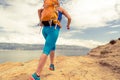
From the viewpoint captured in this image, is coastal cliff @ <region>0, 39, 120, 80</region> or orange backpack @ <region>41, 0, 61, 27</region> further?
coastal cliff @ <region>0, 39, 120, 80</region>

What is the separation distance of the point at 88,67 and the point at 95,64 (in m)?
1.03

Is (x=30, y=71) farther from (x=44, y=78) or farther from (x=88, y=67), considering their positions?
(x=88, y=67)

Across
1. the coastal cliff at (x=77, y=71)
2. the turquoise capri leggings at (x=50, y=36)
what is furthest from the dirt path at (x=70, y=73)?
the turquoise capri leggings at (x=50, y=36)

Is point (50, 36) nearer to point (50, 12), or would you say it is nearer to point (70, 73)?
point (50, 12)

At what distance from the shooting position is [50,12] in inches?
305

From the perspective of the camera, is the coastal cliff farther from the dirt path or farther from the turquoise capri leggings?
the turquoise capri leggings

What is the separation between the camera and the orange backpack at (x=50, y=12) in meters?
7.75

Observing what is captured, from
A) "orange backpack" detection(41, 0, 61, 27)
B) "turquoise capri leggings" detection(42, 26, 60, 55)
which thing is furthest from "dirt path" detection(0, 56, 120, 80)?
"orange backpack" detection(41, 0, 61, 27)

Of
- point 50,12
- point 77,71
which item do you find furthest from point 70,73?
point 50,12

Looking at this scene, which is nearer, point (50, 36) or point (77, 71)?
point (50, 36)

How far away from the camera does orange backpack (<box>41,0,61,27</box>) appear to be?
25.4ft

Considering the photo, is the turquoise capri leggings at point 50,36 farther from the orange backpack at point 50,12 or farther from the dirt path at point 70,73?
the dirt path at point 70,73

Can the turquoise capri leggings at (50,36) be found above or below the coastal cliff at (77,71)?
above

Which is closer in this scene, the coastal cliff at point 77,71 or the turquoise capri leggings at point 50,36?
the turquoise capri leggings at point 50,36
